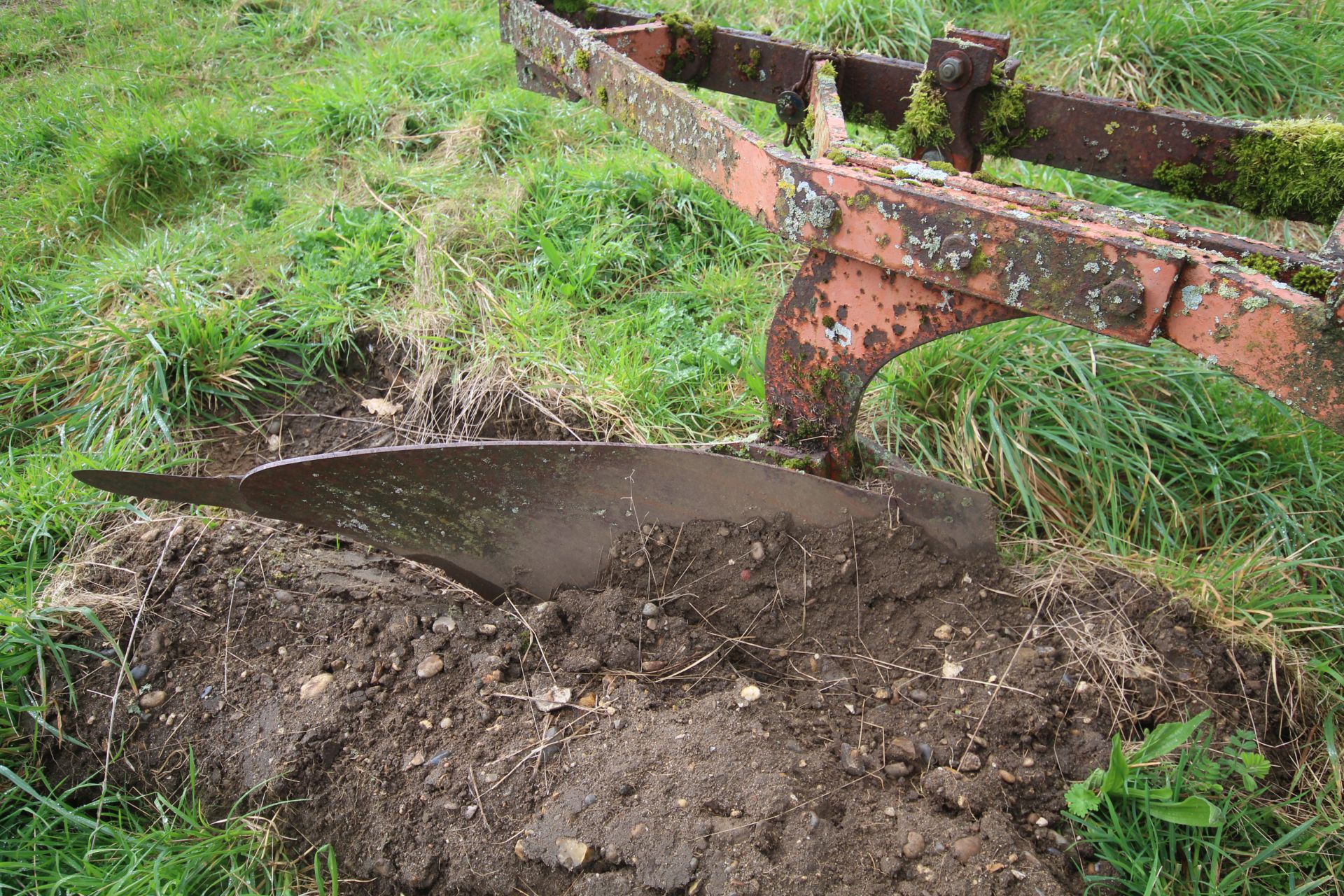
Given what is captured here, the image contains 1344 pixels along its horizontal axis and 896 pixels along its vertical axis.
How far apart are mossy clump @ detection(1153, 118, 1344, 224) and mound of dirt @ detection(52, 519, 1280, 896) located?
2.89ft

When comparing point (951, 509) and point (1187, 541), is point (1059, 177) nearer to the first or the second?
point (1187, 541)

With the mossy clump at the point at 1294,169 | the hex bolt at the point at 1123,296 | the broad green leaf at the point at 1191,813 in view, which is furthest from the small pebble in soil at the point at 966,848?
the mossy clump at the point at 1294,169

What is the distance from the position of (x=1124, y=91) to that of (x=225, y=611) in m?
3.96

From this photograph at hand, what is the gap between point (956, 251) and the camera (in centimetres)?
135

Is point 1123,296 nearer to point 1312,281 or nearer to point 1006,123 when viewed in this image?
point 1312,281

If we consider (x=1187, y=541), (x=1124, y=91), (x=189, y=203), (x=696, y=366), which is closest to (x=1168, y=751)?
(x=1187, y=541)

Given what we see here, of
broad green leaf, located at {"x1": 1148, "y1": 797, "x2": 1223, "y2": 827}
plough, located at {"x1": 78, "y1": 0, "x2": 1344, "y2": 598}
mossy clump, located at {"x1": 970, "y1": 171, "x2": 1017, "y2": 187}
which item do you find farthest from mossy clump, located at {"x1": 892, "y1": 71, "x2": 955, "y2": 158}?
broad green leaf, located at {"x1": 1148, "y1": 797, "x2": 1223, "y2": 827}

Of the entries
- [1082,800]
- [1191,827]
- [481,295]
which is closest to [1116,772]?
[1082,800]

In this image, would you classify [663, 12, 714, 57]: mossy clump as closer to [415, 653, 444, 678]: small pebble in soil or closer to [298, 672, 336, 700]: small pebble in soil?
[415, 653, 444, 678]: small pebble in soil

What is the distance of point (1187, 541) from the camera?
2.27 metres

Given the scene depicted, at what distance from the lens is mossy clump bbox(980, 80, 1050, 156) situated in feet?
5.99

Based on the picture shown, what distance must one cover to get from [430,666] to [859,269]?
4.14ft

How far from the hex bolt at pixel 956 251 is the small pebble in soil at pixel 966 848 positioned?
101 centimetres

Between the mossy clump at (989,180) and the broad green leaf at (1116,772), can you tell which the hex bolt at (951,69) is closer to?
the mossy clump at (989,180)
